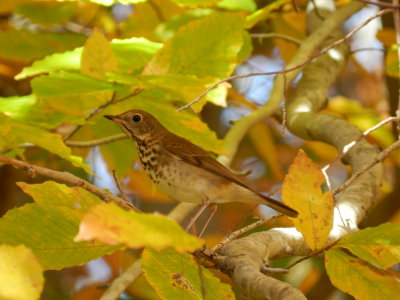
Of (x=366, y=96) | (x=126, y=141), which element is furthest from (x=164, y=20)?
(x=366, y=96)

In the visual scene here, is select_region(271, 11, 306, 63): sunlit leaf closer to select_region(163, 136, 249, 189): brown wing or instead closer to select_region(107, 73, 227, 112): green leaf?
select_region(163, 136, 249, 189): brown wing

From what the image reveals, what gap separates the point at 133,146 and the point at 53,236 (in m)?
1.04

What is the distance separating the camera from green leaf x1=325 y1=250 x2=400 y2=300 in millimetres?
1170

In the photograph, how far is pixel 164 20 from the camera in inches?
98.6

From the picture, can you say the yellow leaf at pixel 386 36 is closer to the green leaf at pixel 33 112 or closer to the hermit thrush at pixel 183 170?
the hermit thrush at pixel 183 170

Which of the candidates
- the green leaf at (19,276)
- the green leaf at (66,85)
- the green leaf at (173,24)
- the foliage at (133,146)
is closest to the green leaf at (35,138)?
the foliage at (133,146)

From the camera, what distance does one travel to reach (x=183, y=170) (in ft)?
6.20

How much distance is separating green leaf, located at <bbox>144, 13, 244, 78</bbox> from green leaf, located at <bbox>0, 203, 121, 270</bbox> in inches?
20.9

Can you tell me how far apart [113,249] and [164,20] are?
1502 mm

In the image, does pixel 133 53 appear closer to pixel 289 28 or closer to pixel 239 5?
pixel 239 5

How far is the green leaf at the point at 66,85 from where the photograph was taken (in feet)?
4.81

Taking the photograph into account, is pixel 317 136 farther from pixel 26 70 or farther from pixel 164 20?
pixel 26 70

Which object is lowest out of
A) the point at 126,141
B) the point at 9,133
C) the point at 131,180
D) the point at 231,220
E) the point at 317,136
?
the point at 231,220

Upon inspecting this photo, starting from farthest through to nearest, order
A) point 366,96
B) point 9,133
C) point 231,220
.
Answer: point 366,96, point 231,220, point 9,133
